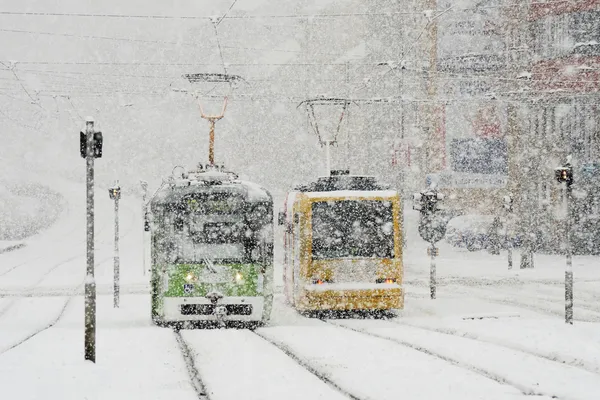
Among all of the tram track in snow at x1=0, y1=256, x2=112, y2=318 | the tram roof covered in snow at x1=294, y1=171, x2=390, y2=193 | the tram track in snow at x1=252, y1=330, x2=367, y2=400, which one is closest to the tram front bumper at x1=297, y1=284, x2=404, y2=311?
the tram roof covered in snow at x1=294, y1=171, x2=390, y2=193

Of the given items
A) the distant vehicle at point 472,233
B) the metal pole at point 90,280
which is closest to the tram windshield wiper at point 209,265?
the metal pole at point 90,280

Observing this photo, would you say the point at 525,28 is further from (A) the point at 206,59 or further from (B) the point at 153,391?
(A) the point at 206,59

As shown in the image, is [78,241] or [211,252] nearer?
[211,252]

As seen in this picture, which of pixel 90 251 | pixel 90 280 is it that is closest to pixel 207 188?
pixel 90 251

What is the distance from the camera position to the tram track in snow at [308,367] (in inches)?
414

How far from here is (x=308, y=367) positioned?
41.3 ft

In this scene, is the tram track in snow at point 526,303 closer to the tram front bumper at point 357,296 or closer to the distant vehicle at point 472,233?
the tram front bumper at point 357,296

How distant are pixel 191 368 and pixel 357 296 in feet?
22.6

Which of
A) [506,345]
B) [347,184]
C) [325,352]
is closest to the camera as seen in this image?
[325,352]

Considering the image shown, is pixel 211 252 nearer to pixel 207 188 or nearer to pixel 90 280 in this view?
pixel 207 188

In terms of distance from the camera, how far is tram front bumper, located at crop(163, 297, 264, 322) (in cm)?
1775

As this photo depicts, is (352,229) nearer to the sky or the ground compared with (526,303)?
nearer to the sky

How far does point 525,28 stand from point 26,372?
3358 cm

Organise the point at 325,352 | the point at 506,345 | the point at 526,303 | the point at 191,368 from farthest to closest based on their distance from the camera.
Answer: the point at 526,303 < the point at 506,345 < the point at 325,352 < the point at 191,368
